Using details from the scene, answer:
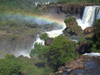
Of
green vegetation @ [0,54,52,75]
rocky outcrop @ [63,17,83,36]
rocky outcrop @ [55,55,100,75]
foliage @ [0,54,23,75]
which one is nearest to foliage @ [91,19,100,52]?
rocky outcrop @ [55,55,100,75]

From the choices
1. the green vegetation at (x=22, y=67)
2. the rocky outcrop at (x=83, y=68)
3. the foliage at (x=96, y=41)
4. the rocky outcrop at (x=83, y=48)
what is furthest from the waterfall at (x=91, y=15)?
the rocky outcrop at (x=83, y=68)

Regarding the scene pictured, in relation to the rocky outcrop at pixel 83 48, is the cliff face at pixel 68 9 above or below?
above

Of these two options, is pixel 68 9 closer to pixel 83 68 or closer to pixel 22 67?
pixel 22 67

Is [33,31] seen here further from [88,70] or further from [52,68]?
[88,70]

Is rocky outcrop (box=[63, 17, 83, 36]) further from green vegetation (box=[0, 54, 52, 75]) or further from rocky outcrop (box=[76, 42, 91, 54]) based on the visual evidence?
green vegetation (box=[0, 54, 52, 75])

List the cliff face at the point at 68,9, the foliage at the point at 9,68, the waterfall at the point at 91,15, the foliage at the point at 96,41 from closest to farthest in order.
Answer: the foliage at the point at 9,68 → the foliage at the point at 96,41 → the waterfall at the point at 91,15 → the cliff face at the point at 68,9

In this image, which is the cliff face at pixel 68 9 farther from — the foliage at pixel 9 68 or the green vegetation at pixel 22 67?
the foliage at pixel 9 68

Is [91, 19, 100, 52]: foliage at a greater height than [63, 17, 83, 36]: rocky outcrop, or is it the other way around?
[63, 17, 83, 36]: rocky outcrop

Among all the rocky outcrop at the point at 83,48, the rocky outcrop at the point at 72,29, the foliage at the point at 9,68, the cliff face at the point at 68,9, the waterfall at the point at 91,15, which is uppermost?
the cliff face at the point at 68,9

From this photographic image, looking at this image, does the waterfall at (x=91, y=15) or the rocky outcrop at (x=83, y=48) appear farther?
the waterfall at (x=91, y=15)

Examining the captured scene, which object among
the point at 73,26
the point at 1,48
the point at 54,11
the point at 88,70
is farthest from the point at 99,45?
the point at 54,11

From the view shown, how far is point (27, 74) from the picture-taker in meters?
27.2

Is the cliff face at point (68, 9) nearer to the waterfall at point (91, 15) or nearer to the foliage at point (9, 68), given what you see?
the waterfall at point (91, 15)

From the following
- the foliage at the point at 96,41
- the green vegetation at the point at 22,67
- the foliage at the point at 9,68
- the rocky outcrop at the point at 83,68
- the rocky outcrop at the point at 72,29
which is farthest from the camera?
the rocky outcrop at the point at 72,29
